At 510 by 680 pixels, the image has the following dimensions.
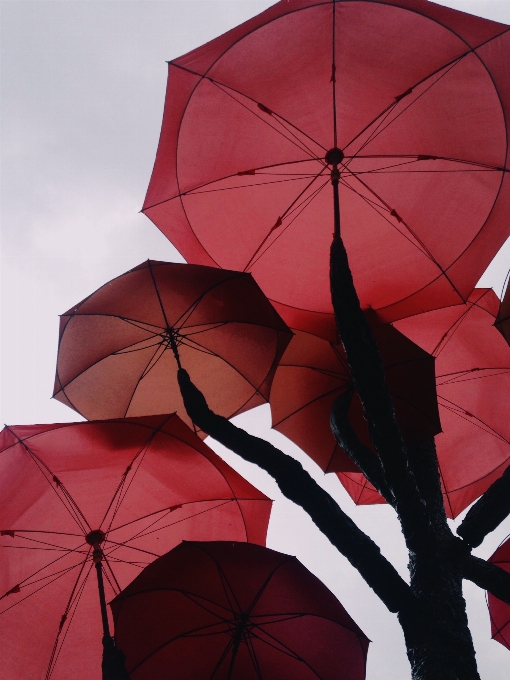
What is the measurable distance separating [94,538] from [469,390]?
760 cm

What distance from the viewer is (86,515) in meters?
12.5

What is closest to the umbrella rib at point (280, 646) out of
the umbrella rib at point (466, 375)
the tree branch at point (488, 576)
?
the tree branch at point (488, 576)

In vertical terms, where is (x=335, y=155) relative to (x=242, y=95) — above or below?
below

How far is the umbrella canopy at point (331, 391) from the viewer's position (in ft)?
39.1

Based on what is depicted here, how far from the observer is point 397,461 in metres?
8.59

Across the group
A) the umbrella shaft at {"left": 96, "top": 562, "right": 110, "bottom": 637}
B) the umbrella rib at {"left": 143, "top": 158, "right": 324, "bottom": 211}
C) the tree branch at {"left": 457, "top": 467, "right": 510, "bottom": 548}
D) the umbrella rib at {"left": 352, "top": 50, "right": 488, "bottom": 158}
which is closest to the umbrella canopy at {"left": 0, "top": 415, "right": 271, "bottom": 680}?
the umbrella shaft at {"left": 96, "top": 562, "right": 110, "bottom": 637}

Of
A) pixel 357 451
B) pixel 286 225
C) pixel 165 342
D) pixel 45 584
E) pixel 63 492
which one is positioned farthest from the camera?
pixel 286 225

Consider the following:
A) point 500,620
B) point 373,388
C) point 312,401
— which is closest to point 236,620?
point 312,401

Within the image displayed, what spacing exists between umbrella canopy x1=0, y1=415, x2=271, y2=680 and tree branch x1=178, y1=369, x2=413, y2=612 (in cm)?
243

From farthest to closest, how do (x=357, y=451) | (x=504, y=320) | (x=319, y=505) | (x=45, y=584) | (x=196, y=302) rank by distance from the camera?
(x=45, y=584), (x=504, y=320), (x=196, y=302), (x=357, y=451), (x=319, y=505)

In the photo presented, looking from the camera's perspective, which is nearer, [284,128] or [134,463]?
[284,128]

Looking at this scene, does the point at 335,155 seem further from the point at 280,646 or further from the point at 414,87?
the point at 280,646

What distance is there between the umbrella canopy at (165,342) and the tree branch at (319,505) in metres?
1.63

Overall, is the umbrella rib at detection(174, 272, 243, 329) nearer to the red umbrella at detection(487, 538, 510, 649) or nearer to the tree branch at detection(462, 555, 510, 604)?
the tree branch at detection(462, 555, 510, 604)
